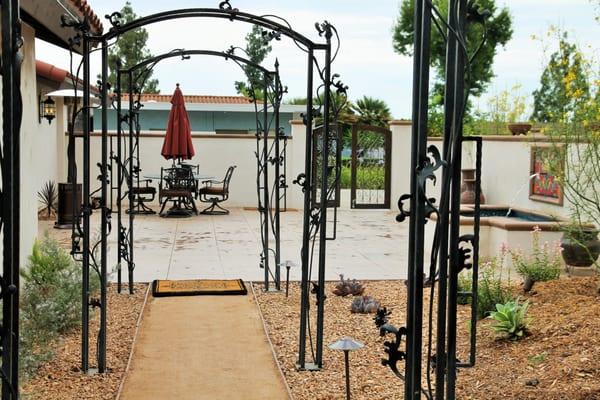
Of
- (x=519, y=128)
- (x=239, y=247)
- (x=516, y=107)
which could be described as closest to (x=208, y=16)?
(x=239, y=247)

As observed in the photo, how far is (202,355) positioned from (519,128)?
10.5 m

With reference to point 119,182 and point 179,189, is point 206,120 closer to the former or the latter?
point 179,189

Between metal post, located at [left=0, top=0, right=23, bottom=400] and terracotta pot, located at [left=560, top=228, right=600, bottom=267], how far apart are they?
6.25 m

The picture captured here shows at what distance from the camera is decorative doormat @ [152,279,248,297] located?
729 cm

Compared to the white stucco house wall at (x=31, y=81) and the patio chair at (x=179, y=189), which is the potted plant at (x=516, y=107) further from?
the white stucco house wall at (x=31, y=81)

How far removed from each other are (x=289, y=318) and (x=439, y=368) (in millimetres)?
3919

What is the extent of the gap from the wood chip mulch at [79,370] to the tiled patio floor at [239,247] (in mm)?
2040

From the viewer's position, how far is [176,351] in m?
5.29

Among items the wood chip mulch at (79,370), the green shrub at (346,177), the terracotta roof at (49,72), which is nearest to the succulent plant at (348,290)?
the wood chip mulch at (79,370)

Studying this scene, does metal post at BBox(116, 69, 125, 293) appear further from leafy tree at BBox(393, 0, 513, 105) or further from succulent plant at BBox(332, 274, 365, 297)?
leafy tree at BBox(393, 0, 513, 105)

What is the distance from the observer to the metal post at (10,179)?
2.28 m

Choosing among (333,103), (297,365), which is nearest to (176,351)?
(297,365)

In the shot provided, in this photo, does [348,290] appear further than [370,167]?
No

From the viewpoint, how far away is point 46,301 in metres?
5.73
